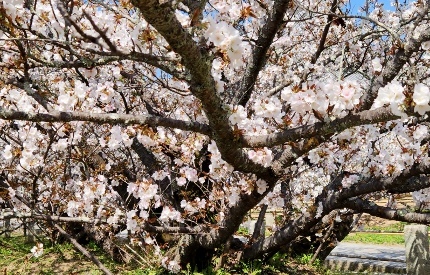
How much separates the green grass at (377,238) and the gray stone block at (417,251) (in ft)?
23.2

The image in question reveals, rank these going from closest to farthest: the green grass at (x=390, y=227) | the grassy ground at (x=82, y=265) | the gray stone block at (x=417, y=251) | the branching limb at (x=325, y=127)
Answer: the branching limb at (x=325, y=127) → the grassy ground at (x=82, y=265) → the gray stone block at (x=417, y=251) → the green grass at (x=390, y=227)

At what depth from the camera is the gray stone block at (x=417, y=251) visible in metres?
7.21

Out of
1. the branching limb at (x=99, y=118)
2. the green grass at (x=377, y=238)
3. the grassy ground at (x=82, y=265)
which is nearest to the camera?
the branching limb at (x=99, y=118)

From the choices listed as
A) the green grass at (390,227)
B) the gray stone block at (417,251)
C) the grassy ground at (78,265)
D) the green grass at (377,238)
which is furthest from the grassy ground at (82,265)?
the green grass at (390,227)

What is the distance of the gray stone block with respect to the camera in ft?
23.7

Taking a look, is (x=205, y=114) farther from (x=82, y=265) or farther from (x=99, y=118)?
(x=82, y=265)

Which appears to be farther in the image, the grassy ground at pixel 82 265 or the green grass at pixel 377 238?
the green grass at pixel 377 238

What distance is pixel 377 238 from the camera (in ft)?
49.3

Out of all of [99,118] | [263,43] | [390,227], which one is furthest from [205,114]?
[390,227]

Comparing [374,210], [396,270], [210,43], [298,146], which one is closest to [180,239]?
[374,210]

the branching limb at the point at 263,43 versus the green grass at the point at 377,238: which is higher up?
the green grass at the point at 377,238

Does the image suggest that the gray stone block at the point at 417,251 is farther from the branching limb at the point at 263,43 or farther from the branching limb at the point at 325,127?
the branching limb at the point at 325,127

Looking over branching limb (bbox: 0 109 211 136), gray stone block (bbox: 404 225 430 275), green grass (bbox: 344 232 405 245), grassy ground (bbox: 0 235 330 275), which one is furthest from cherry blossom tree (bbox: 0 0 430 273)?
green grass (bbox: 344 232 405 245)

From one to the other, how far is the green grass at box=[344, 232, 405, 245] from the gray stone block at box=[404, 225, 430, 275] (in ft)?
23.2
